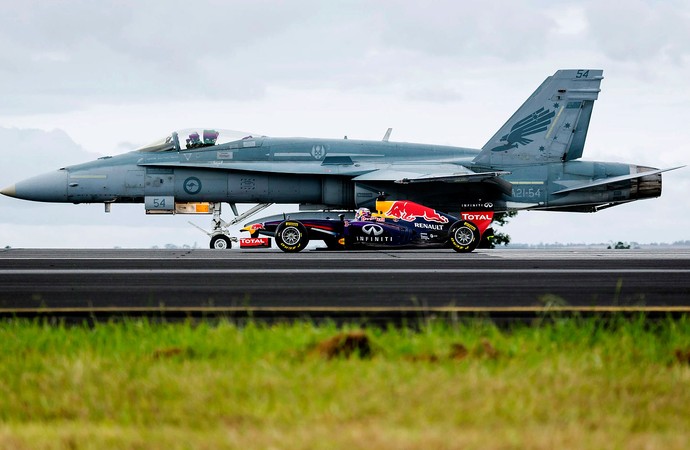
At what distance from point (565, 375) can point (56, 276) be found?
1042 centimetres

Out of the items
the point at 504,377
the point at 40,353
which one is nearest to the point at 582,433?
the point at 504,377

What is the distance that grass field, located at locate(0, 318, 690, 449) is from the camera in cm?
398

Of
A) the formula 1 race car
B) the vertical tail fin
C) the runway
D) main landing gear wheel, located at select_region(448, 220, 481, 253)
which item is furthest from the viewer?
the vertical tail fin

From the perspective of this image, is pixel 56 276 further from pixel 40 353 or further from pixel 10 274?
pixel 40 353

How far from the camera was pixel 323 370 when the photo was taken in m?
5.32

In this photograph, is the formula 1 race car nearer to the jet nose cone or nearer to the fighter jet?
the fighter jet

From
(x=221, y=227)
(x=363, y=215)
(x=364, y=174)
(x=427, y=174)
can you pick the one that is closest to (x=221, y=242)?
(x=221, y=227)

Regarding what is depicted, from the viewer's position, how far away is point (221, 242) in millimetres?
28266

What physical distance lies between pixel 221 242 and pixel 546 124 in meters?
11.6

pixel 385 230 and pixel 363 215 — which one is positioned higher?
pixel 363 215

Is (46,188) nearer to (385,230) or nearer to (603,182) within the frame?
(385,230)

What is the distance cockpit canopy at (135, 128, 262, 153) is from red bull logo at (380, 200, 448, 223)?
28.3 ft

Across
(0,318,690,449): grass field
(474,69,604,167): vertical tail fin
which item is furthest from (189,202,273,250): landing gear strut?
(0,318,690,449): grass field

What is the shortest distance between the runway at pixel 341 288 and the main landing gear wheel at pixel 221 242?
1052cm
